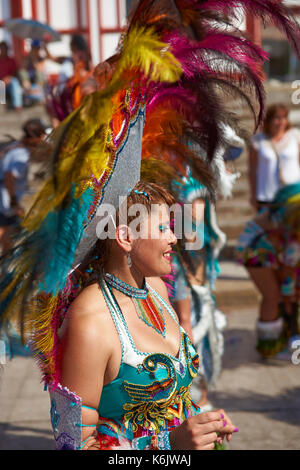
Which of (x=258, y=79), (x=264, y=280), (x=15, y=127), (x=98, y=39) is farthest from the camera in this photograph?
(x=98, y=39)

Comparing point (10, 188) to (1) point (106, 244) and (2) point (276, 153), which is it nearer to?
(2) point (276, 153)

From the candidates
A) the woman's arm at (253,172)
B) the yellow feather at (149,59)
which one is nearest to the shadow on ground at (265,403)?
the woman's arm at (253,172)

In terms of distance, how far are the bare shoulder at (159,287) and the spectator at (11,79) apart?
930 cm

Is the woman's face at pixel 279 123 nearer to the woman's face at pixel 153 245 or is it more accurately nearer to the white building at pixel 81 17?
the woman's face at pixel 153 245

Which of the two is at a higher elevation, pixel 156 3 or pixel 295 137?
pixel 156 3

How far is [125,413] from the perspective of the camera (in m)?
1.92

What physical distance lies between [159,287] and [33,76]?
9.99 metres

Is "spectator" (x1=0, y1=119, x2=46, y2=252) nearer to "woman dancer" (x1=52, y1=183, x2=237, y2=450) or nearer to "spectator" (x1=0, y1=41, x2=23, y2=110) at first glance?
"woman dancer" (x1=52, y1=183, x2=237, y2=450)

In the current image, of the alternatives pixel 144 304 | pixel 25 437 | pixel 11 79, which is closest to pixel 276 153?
pixel 25 437

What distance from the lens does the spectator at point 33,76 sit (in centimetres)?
1112

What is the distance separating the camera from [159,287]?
2275 millimetres

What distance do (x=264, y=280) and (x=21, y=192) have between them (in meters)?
2.50
